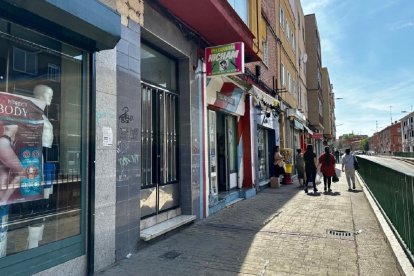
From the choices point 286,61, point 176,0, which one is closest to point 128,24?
point 176,0

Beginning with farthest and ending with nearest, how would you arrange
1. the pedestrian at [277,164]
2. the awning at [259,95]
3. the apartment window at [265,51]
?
the apartment window at [265,51] → the pedestrian at [277,164] → the awning at [259,95]

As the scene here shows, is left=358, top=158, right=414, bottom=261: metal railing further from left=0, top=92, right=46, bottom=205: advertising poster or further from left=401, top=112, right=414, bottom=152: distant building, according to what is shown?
left=401, top=112, right=414, bottom=152: distant building

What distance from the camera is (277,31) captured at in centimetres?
1756

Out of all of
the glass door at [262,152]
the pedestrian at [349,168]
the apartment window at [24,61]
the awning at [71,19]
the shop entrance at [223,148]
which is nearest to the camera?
the awning at [71,19]

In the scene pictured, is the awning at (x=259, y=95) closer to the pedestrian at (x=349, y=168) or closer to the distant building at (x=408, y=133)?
the pedestrian at (x=349, y=168)

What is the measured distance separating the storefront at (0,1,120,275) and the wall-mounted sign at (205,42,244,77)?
3763 mm

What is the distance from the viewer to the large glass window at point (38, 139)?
11.5ft

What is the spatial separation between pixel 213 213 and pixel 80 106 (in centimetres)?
499

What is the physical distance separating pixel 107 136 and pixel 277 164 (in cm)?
1073

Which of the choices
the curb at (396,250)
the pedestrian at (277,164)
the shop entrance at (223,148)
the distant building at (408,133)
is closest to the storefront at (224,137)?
the shop entrance at (223,148)

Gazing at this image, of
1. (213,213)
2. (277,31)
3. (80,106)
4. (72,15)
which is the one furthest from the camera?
(277,31)

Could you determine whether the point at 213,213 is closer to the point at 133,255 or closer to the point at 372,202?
the point at 133,255

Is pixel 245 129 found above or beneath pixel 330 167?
above

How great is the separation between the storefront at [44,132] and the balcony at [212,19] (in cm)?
238
